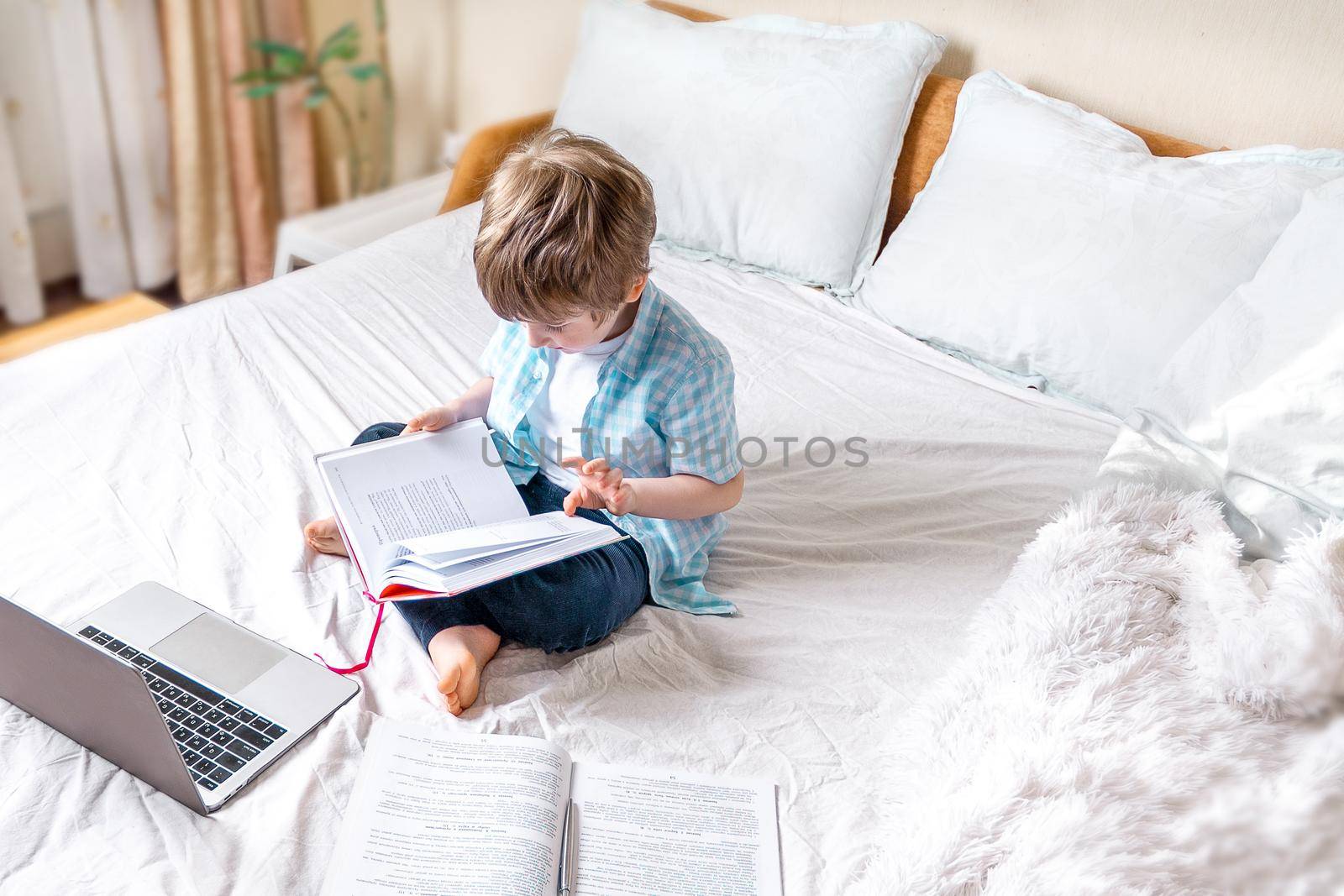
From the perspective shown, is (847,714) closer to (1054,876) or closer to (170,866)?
(1054,876)

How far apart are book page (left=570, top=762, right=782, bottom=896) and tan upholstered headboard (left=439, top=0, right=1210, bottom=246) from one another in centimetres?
88

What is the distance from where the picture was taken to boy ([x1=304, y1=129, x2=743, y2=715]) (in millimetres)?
1024

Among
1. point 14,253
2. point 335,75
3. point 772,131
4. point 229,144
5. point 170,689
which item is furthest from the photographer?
point 335,75

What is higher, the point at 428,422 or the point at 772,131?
the point at 772,131

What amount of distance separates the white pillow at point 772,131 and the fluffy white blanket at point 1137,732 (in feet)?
2.52

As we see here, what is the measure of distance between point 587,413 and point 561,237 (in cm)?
23

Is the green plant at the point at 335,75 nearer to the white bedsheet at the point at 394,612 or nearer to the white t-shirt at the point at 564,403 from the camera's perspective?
the white bedsheet at the point at 394,612

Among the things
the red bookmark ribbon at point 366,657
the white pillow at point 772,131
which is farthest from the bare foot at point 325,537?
the white pillow at point 772,131

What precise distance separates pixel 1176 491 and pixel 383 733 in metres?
0.88

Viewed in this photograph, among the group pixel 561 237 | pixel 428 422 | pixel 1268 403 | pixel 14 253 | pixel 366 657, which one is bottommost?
pixel 14 253

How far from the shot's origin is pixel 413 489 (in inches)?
45.3

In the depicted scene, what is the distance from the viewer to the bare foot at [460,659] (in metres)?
0.98

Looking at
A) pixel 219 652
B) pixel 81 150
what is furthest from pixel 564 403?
pixel 81 150

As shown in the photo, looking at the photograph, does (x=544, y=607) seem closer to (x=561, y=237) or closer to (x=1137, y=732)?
(x=561, y=237)
